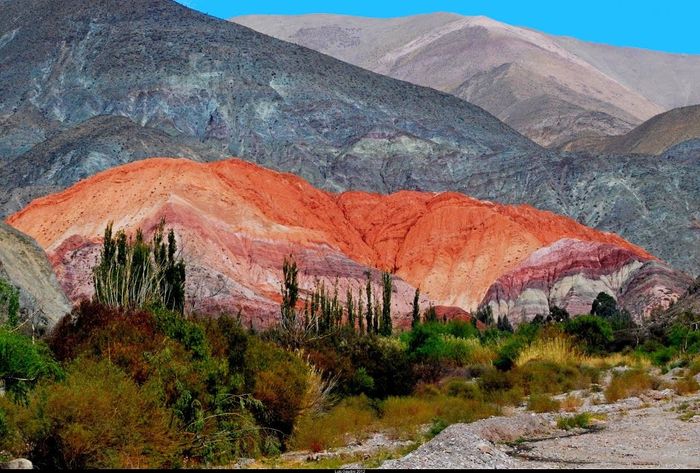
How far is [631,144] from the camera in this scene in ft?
655

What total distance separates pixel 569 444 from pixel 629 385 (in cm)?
1207

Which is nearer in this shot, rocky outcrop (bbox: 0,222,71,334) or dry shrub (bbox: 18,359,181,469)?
dry shrub (bbox: 18,359,181,469)

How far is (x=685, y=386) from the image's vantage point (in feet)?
101

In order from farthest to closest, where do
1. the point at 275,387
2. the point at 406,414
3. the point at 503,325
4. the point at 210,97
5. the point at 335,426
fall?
the point at 210,97, the point at 503,325, the point at 406,414, the point at 335,426, the point at 275,387

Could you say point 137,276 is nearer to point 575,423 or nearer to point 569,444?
point 575,423

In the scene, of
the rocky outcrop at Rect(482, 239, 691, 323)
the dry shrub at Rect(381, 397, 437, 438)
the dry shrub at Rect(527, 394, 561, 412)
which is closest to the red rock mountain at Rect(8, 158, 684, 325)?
the rocky outcrop at Rect(482, 239, 691, 323)

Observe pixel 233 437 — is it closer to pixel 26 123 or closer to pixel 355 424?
pixel 355 424

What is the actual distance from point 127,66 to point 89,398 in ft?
504

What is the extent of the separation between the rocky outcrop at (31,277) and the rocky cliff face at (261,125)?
7290 centimetres

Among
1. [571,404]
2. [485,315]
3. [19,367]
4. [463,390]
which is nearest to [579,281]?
[485,315]

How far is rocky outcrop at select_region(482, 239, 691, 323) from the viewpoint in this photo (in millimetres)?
94500

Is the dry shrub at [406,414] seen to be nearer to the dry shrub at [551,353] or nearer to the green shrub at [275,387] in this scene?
the green shrub at [275,387]

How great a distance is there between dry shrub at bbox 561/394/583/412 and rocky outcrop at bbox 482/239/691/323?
6290 centimetres

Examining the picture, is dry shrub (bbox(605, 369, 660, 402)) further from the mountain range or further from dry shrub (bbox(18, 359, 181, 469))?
the mountain range
